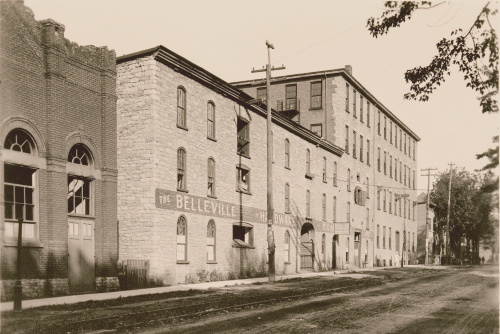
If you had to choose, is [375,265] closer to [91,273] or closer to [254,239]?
[254,239]

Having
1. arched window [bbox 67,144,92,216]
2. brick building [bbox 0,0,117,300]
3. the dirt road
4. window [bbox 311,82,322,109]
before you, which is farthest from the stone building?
window [bbox 311,82,322,109]

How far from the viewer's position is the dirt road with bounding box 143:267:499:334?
35.5 feet

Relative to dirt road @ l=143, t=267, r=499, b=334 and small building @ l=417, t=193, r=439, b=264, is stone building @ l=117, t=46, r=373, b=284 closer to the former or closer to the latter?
dirt road @ l=143, t=267, r=499, b=334

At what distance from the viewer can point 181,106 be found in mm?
24641

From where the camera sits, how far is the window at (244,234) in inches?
1161

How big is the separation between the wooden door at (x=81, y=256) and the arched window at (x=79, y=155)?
2.09 m

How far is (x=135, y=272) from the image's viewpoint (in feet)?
72.2

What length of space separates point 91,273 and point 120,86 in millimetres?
8224

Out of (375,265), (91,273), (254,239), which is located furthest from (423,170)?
(91,273)

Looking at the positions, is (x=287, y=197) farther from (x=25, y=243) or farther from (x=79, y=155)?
(x=25, y=243)

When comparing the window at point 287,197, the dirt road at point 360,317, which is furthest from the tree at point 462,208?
the dirt road at point 360,317

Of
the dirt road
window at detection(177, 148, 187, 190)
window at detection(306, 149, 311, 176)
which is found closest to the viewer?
the dirt road

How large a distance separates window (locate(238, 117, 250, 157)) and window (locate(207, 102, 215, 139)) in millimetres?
3103

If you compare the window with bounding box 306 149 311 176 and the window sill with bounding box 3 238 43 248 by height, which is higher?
the window with bounding box 306 149 311 176
